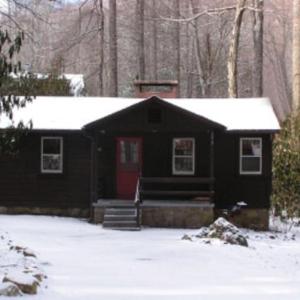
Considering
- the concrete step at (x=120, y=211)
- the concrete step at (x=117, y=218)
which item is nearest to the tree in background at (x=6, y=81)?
the concrete step at (x=117, y=218)

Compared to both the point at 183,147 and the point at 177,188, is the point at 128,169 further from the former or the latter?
the point at 183,147

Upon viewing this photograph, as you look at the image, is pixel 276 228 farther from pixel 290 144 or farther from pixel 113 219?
pixel 113 219

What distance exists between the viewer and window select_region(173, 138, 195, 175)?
24.0m

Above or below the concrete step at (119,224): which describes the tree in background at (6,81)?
above

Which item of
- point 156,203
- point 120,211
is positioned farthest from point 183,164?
point 120,211

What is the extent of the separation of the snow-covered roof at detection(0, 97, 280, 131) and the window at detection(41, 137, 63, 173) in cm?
67

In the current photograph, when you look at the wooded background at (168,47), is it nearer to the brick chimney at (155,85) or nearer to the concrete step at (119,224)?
the brick chimney at (155,85)

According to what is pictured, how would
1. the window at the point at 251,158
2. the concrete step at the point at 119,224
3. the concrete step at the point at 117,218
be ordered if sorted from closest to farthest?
the concrete step at the point at 119,224
the concrete step at the point at 117,218
the window at the point at 251,158

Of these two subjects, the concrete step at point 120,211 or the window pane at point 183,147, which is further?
the window pane at point 183,147

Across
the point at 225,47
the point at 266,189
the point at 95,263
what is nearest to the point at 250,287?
the point at 95,263

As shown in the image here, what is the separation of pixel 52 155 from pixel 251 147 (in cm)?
692

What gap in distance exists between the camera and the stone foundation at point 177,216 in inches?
872

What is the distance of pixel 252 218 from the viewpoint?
935 inches

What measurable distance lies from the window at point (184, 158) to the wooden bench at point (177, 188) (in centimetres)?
51
